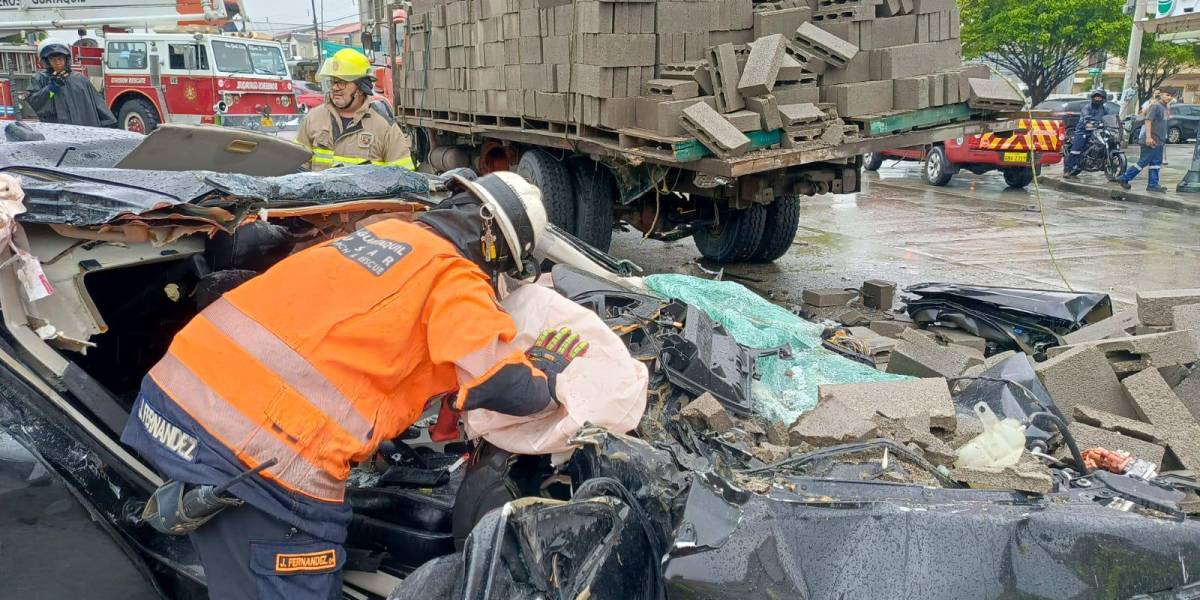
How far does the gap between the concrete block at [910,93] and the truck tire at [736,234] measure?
1.61 m

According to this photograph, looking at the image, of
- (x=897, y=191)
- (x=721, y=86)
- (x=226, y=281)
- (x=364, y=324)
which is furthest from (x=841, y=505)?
(x=897, y=191)

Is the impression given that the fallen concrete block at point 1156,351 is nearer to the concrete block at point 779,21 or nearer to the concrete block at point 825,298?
the concrete block at point 825,298

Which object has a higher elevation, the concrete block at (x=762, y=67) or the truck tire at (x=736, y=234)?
the concrete block at (x=762, y=67)

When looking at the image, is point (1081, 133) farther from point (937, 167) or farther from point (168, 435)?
point (168, 435)

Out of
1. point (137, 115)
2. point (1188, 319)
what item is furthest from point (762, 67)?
point (137, 115)

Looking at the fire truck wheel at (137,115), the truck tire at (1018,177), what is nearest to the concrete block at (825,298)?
the truck tire at (1018,177)

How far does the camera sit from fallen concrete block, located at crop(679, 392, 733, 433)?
117 inches

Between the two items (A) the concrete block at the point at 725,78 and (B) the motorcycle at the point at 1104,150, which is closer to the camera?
(A) the concrete block at the point at 725,78

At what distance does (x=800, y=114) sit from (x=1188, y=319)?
2.59 metres

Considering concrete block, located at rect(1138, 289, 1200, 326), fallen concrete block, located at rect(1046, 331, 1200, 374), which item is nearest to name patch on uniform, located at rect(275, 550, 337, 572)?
fallen concrete block, located at rect(1046, 331, 1200, 374)

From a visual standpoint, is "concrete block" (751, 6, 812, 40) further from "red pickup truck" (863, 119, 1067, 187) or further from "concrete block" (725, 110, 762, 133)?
"red pickup truck" (863, 119, 1067, 187)

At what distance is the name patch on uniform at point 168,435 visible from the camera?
6.74 feet

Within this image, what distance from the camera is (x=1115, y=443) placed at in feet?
10.1

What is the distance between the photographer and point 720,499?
6.32 ft
